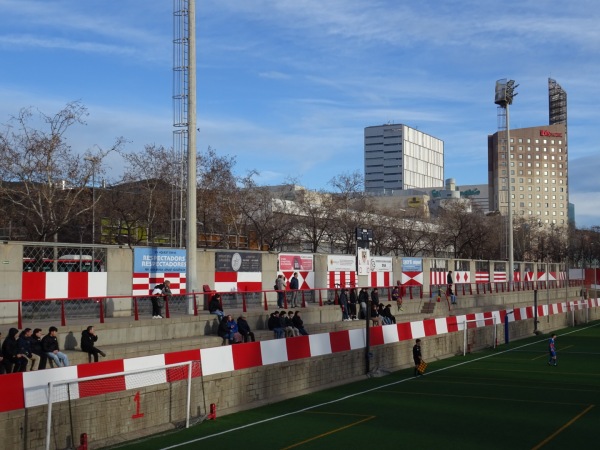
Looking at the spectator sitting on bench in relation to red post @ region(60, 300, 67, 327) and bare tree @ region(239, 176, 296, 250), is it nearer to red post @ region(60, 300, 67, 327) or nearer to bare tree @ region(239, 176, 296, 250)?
red post @ region(60, 300, 67, 327)

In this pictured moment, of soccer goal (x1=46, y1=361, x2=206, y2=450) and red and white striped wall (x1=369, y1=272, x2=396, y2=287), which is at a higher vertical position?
red and white striped wall (x1=369, y1=272, x2=396, y2=287)

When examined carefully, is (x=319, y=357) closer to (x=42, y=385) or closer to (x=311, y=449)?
(x=311, y=449)

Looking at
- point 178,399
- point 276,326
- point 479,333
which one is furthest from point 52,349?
point 479,333

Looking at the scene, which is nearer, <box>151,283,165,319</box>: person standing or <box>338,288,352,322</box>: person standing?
<box>151,283,165,319</box>: person standing

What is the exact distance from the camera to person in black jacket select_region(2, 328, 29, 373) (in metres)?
15.9

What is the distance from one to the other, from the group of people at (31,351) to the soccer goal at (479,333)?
18.1 meters

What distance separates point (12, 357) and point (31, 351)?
31.7 inches

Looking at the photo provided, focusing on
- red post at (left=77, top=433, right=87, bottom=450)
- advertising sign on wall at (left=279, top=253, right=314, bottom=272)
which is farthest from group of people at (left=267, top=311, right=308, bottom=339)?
red post at (left=77, top=433, right=87, bottom=450)

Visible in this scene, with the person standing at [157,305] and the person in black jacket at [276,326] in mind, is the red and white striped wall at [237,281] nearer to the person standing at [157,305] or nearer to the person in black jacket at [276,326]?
the person in black jacket at [276,326]

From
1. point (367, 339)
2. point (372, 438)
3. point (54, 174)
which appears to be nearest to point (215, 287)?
point (367, 339)

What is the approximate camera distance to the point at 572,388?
22.0 meters

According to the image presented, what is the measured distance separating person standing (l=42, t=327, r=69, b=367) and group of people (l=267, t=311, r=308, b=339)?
8733 mm

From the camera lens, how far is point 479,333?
33.8 meters

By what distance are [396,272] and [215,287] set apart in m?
17.2
